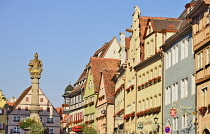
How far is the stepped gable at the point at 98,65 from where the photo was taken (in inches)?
3885

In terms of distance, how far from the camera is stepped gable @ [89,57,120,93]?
98.7 meters

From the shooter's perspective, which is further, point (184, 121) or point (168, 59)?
point (168, 59)

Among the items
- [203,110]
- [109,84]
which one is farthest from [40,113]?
[203,110]

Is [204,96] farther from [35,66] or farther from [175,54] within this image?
[35,66]

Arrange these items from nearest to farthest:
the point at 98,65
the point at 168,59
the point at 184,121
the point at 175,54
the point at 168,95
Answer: the point at 184,121 < the point at 175,54 < the point at 168,95 < the point at 168,59 < the point at 98,65

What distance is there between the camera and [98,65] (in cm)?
10081

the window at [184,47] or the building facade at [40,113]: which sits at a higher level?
the window at [184,47]

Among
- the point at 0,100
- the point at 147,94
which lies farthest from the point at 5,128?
the point at 147,94

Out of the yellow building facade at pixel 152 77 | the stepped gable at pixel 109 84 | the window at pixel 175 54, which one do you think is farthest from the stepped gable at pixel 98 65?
the window at pixel 175 54

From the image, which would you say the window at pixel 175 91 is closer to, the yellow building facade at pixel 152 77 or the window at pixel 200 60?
the yellow building facade at pixel 152 77

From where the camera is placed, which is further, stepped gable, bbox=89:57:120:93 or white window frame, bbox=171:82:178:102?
stepped gable, bbox=89:57:120:93

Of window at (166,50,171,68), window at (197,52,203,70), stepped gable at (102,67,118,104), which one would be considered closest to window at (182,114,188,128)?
window at (197,52,203,70)

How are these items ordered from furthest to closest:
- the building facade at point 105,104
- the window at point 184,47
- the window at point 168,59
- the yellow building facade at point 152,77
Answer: the building facade at point 105,104
the yellow building facade at point 152,77
the window at point 168,59
the window at point 184,47

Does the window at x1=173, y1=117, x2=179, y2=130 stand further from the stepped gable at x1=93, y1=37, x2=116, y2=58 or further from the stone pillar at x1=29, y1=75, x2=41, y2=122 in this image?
the stone pillar at x1=29, y1=75, x2=41, y2=122
